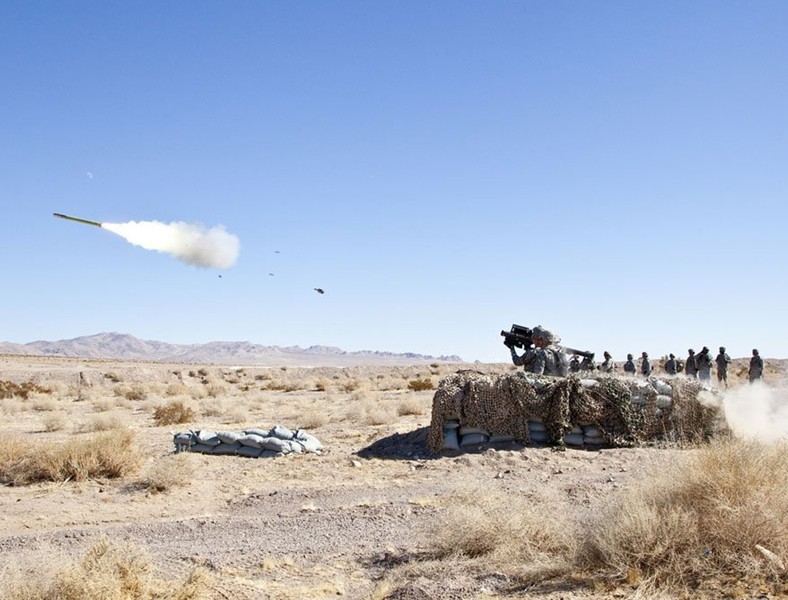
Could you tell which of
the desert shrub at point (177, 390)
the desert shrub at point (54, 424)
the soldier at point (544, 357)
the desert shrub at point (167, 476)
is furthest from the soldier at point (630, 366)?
the desert shrub at point (167, 476)

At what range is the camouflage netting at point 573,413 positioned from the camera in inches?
527

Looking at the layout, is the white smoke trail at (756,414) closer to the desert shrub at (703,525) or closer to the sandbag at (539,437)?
the sandbag at (539,437)

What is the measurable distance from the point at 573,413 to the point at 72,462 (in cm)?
856

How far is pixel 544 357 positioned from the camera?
1481 centimetres

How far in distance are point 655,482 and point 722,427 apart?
7.86m

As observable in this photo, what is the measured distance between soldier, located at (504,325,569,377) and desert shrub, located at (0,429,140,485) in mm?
7647

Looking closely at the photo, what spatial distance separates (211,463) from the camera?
12906 millimetres

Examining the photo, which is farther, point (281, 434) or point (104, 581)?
point (281, 434)

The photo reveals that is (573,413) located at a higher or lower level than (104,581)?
higher

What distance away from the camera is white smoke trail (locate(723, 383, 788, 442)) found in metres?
14.1

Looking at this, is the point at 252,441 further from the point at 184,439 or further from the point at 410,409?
the point at 410,409

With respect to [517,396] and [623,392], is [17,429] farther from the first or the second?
[623,392]

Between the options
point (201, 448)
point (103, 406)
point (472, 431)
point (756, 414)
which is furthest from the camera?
point (103, 406)

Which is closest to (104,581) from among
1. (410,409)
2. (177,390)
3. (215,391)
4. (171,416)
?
(171,416)
